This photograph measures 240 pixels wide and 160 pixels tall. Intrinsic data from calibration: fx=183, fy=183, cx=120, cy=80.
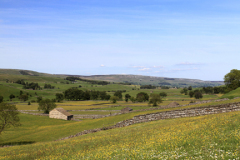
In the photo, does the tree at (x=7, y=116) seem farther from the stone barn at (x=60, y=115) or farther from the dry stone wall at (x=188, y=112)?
the stone barn at (x=60, y=115)

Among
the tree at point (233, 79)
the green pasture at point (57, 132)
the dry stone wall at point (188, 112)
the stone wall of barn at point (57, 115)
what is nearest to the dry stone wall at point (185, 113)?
the dry stone wall at point (188, 112)

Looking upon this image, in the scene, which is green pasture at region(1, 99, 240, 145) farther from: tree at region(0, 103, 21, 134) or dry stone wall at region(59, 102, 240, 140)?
dry stone wall at region(59, 102, 240, 140)

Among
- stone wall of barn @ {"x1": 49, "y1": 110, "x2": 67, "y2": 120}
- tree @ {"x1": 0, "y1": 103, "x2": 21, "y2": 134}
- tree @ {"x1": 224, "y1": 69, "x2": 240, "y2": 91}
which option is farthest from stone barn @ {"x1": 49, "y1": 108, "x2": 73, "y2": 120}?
tree @ {"x1": 224, "y1": 69, "x2": 240, "y2": 91}

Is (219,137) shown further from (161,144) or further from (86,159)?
(86,159)

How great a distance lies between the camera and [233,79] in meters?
90.8

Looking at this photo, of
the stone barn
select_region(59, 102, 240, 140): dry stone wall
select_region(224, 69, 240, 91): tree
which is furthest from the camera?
select_region(224, 69, 240, 91): tree

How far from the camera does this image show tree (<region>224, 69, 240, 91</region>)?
289 feet

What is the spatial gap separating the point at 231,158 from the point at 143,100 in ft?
525

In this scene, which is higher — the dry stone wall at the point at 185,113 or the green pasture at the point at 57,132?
the dry stone wall at the point at 185,113

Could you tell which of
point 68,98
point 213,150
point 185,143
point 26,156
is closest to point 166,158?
point 213,150

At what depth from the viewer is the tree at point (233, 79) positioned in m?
88.2

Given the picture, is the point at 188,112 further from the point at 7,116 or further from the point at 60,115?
the point at 60,115


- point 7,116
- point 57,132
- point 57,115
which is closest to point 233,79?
point 57,132

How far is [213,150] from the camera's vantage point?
34.0ft
